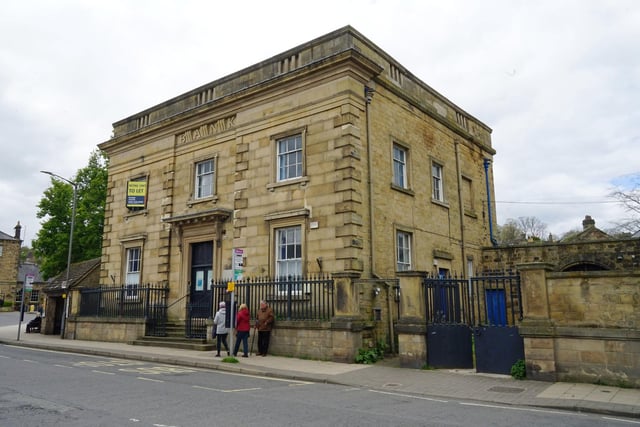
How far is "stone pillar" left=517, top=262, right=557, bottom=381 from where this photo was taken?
34.3ft

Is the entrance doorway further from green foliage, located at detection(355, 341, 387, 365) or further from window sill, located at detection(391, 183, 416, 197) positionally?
window sill, located at detection(391, 183, 416, 197)

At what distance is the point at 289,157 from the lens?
1711 centimetres

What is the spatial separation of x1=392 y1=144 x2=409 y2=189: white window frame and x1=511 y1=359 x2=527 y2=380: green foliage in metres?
8.06

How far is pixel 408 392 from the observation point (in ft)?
31.4

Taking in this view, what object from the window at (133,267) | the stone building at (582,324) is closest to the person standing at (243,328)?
the stone building at (582,324)

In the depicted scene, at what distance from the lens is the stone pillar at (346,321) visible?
1302 cm

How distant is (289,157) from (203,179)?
15.7ft

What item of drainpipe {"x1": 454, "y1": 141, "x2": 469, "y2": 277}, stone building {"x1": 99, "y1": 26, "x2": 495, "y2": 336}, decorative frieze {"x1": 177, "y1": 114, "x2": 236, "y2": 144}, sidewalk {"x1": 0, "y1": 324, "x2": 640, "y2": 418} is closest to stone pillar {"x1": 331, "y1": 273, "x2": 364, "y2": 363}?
sidewalk {"x1": 0, "y1": 324, "x2": 640, "y2": 418}

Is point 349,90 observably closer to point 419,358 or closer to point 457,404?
point 419,358

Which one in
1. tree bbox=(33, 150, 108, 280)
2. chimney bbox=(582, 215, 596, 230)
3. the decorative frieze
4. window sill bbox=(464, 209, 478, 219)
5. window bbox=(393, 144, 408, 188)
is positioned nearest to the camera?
window bbox=(393, 144, 408, 188)

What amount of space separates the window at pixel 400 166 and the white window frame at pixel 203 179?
277 inches

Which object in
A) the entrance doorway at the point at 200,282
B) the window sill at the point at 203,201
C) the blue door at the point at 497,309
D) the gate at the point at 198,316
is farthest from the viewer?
the window sill at the point at 203,201

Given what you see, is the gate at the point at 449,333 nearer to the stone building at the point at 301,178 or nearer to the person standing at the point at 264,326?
the stone building at the point at 301,178

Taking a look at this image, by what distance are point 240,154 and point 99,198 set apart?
24414 millimetres
